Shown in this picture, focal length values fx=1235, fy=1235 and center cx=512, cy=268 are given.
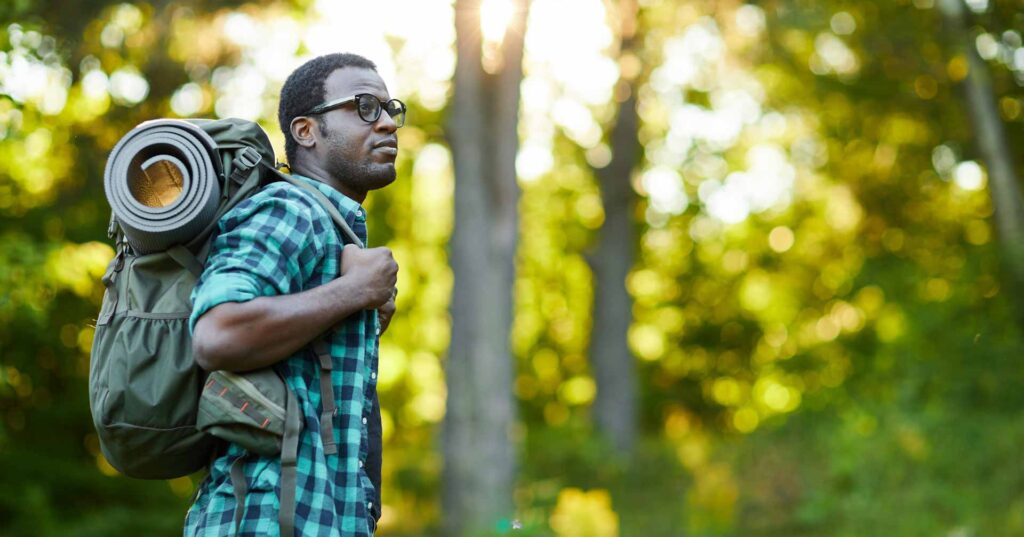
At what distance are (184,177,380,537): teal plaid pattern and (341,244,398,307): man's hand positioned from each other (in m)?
0.04

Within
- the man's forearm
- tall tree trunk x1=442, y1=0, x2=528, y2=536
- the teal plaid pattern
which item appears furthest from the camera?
tall tree trunk x1=442, y1=0, x2=528, y2=536

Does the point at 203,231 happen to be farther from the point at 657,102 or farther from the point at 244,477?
the point at 657,102

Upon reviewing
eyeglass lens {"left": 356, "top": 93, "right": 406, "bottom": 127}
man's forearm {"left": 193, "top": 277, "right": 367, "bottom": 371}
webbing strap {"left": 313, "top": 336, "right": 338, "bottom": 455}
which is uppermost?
eyeglass lens {"left": 356, "top": 93, "right": 406, "bottom": 127}

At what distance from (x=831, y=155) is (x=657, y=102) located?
329 centimetres

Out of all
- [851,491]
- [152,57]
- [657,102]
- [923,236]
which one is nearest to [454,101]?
[152,57]

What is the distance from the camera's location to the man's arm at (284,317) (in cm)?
237

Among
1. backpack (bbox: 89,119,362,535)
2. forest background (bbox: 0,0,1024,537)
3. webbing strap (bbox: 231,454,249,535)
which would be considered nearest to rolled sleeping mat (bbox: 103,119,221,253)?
backpack (bbox: 89,119,362,535)

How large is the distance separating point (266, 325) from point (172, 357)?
22cm

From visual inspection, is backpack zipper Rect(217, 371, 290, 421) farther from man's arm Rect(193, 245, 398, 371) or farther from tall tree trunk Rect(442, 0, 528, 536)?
tall tree trunk Rect(442, 0, 528, 536)

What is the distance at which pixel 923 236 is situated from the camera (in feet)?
60.1

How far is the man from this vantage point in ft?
7.95

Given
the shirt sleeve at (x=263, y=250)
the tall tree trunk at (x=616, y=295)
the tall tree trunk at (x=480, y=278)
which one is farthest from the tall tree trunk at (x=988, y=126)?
the shirt sleeve at (x=263, y=250)

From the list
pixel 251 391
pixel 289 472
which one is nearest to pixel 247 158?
pixel 251 391

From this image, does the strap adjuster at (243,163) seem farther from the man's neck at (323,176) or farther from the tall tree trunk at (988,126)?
the tall tree trunk at (988,126)
